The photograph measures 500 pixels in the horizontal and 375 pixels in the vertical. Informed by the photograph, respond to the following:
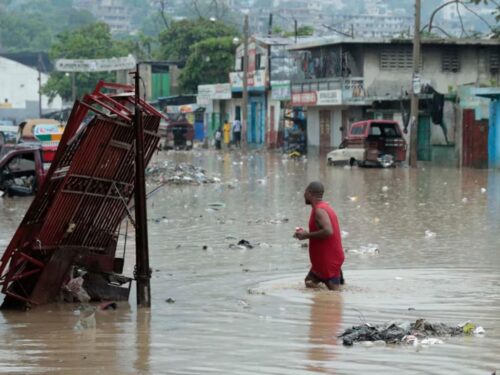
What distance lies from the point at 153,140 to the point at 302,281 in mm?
2336

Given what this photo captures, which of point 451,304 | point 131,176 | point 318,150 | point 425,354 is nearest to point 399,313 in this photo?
point 451,304

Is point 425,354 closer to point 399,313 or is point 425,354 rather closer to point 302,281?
point 399,313

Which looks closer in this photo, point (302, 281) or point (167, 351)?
point (167, 351)

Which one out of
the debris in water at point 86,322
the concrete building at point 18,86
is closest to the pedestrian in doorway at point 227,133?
the concrete building at point 18,86

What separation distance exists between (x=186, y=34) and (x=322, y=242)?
8493cm

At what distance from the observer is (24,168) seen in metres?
26.2

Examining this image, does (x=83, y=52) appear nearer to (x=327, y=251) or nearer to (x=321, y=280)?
(x=321, y=280)

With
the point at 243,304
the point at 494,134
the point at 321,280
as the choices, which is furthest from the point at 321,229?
the point at 494,134

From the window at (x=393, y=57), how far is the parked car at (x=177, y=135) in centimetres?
1427

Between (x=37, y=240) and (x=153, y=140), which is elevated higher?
(x=153, y=140)

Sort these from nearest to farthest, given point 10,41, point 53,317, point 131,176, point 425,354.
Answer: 1. point 425,354
2. point 53,317
3. point 131,176
4. point 10,41

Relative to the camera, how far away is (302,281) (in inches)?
485

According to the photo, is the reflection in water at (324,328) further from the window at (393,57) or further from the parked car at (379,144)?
the window at (393,57)

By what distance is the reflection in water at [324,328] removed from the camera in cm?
815
